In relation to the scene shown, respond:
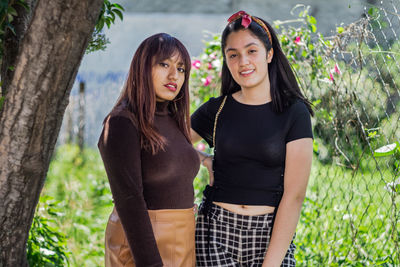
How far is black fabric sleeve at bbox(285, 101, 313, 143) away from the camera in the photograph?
2225mm

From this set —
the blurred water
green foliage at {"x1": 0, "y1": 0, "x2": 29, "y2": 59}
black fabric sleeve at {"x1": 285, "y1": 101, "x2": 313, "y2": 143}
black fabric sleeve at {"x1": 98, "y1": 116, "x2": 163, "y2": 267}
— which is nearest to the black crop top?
black fabric sleeve at {"x1": 285, "y1": 101, "x2": 313, "y2": 143}

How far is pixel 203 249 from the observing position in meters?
2.30

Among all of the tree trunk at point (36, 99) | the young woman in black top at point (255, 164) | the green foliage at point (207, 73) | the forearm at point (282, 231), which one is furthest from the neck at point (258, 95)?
the green foliage at point (207, 73)

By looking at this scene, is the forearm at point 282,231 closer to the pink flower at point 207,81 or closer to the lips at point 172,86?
the lips at point 172,86

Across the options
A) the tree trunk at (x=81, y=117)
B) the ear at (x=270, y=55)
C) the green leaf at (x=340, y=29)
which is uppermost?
the tree trunk at (x=81, y=117)

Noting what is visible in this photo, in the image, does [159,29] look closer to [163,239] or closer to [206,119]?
[206,119]

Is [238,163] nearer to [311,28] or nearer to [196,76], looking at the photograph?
[311,28]

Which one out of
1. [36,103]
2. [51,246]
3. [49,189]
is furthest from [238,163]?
[49,189]

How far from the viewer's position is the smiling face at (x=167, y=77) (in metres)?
2.11

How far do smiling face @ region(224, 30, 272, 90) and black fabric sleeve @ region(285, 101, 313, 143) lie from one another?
216mm

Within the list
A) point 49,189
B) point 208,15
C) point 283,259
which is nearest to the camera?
point 283,259

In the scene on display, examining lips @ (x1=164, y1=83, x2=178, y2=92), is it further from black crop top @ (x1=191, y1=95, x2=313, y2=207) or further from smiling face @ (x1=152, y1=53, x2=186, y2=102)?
black crop top @ (x1=191, y1=95, x2=313, y2=207)

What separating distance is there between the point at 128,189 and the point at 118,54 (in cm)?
830

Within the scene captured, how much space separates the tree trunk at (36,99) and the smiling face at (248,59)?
774 mm
